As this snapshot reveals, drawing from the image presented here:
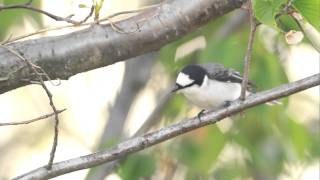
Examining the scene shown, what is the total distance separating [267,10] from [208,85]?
3.81 feet

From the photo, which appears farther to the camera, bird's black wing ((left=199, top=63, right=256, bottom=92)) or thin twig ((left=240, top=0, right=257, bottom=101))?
bird's black wing ((left=199, top=63, right=256, bottom=92))

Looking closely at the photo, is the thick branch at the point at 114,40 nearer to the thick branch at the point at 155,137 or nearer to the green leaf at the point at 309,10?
the thick branch at the point at 155,137

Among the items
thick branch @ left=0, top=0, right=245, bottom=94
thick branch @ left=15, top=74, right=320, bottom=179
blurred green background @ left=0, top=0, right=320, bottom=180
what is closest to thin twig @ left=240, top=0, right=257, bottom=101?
thick branch @ left=15, top=74, right=320, bottom=179

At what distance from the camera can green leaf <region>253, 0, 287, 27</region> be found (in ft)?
4.56

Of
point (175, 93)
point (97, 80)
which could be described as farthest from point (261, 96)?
point (97, 80)

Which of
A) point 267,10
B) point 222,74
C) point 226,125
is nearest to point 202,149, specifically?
point 226,125

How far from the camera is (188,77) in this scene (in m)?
2.44

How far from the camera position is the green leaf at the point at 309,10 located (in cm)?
139

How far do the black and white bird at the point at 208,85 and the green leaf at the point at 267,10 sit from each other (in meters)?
0.95

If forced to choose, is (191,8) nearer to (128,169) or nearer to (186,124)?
(186,124)

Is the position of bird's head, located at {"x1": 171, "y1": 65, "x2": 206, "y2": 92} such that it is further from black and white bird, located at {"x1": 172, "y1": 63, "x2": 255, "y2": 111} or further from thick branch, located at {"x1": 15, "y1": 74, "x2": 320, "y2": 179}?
thick branch, located at {"x1": 15, "y1": 74, "x2": 320, "y2": 179}

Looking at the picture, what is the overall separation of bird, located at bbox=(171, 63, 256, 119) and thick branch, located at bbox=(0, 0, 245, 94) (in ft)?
1.99

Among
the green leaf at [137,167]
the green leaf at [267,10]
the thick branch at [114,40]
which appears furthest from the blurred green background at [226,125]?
the green leaf at [267,10]

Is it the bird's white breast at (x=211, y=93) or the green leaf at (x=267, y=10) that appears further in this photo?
the bird's white breast at (x=211, y=93)
